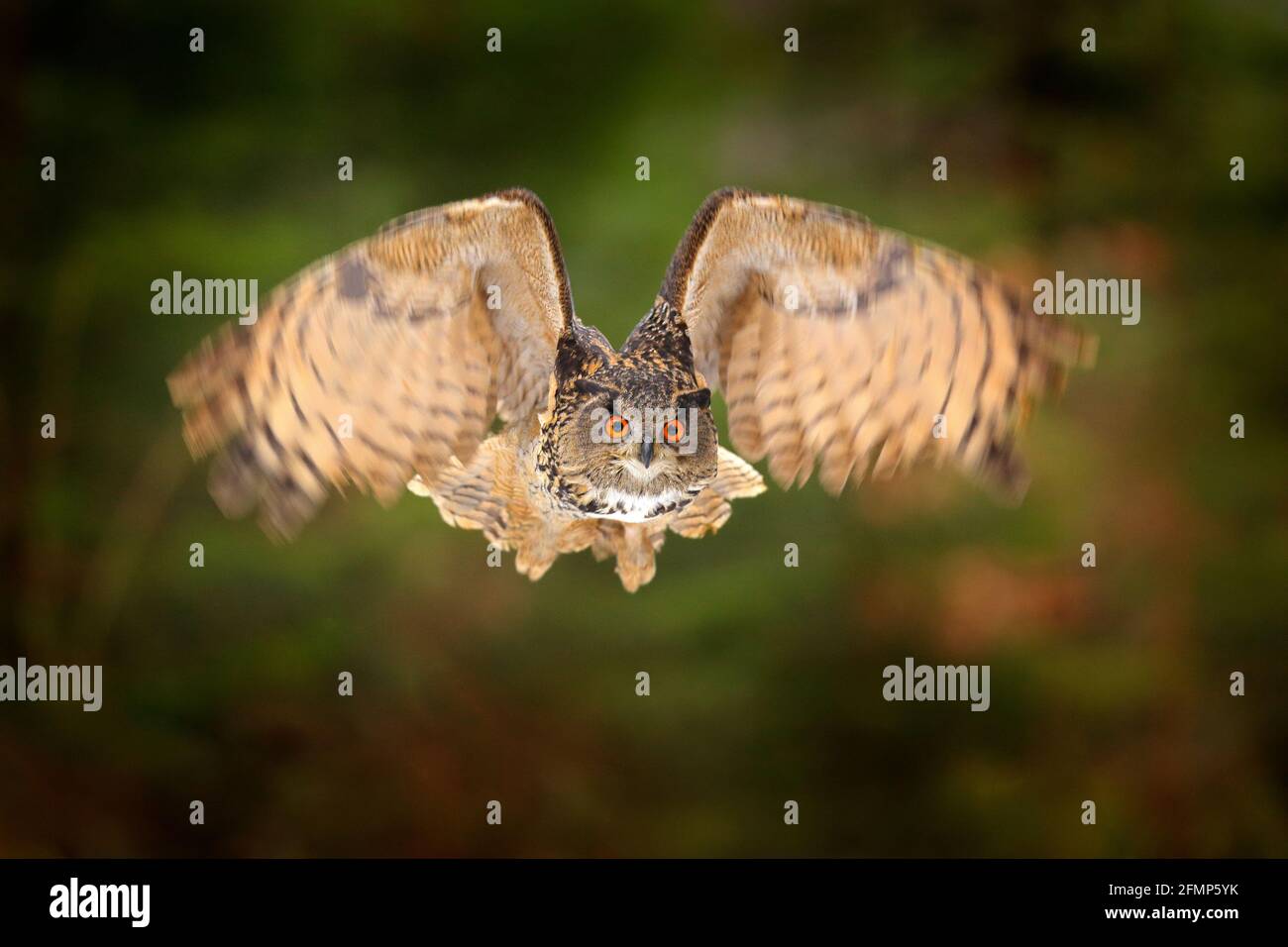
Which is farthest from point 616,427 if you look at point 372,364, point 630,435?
point 372,364

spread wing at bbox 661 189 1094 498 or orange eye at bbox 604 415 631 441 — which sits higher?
spread wing at bbox 661 189 1094 498

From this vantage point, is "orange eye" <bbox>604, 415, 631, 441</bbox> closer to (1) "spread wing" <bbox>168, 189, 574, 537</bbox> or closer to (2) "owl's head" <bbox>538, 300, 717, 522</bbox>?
(2) "owl's head" <bbox>538, 300, 717, 522</bbox>

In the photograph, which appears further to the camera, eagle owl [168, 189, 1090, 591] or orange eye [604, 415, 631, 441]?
orange eye [604, 415, 631, 441]

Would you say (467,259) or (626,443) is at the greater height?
(467,259)

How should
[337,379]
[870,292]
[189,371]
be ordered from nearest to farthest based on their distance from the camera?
1. [189,371]
2. [337,379]
3. [870,292]

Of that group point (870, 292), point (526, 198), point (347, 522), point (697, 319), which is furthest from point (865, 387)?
point (347, 522)

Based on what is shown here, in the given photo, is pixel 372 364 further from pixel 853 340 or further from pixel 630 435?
pixel 853 340

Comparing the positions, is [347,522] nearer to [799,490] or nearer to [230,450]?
[799,490]

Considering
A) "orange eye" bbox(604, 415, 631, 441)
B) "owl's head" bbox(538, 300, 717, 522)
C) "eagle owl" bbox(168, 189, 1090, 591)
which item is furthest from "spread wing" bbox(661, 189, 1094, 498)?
"orange eye" bbox(604, 415, 631, 441)
